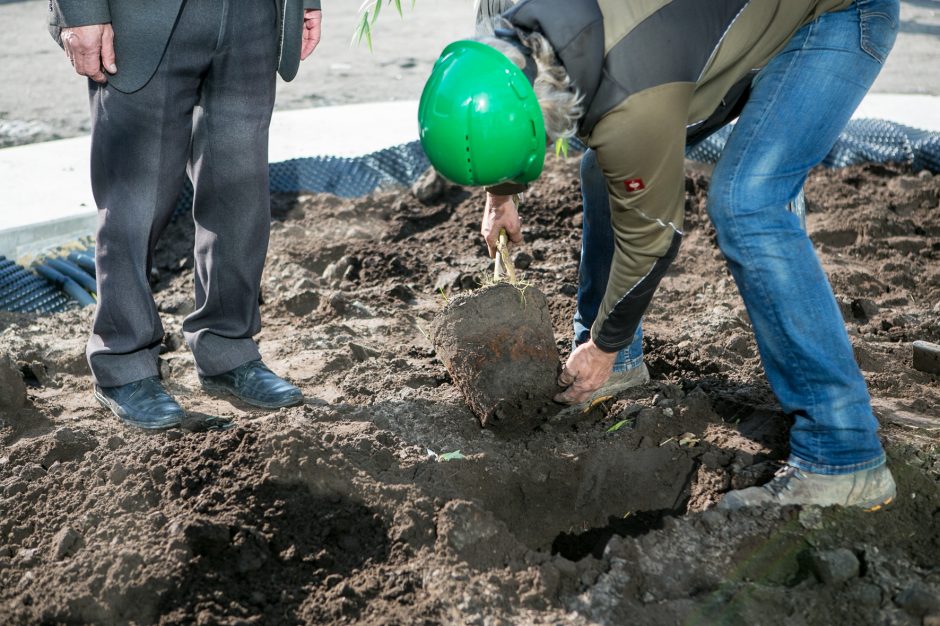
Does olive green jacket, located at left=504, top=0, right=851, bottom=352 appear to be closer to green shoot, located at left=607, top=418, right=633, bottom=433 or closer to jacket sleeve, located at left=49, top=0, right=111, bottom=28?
green shoot, located at left=607, top=418, right=633, bottom=433

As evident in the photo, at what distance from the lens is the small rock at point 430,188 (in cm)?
484

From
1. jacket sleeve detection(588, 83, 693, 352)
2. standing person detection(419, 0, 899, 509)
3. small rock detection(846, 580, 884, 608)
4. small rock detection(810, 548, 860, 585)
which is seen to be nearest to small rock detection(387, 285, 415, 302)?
standing person detection(419, 0, 899, 509)

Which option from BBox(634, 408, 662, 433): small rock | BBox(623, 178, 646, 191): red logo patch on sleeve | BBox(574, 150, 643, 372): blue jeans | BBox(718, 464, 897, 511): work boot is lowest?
BBox(634, 408, 662, 433): small rock

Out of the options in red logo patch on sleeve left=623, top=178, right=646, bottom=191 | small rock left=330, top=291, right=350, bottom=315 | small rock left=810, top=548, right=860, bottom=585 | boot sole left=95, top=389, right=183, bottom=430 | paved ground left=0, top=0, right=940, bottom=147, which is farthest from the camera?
paved ground left=0, top=0, right=940, bottom=147

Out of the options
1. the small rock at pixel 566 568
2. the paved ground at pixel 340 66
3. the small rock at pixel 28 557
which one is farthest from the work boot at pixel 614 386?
the paved ground at pixel 340 66

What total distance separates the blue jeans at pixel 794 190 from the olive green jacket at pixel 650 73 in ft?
0.22

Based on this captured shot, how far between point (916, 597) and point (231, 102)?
93.1 inches

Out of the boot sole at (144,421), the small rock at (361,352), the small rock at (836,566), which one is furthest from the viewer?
the small rock at (361,352)

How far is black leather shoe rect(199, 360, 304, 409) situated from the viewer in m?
3.08

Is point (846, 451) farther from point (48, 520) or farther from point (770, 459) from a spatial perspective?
point (48, 520)

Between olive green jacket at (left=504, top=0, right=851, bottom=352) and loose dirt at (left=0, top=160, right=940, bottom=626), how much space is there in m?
0.72

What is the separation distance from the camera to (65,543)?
235cm

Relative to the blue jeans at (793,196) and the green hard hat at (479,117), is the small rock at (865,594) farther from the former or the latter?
the green hard hat at (479,117)

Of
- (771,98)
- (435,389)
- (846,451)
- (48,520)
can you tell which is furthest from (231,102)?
(846,451)
